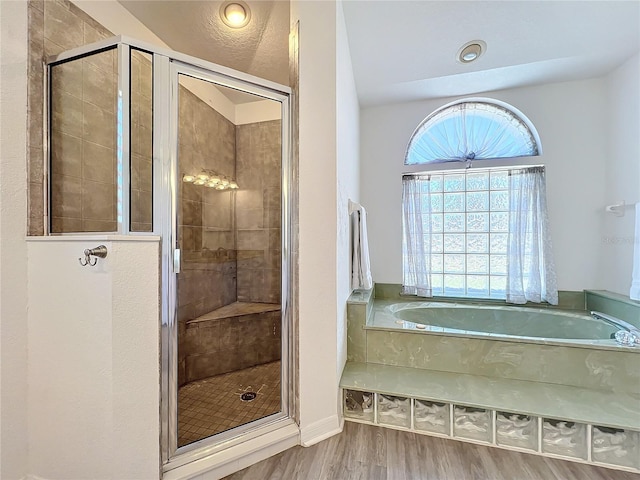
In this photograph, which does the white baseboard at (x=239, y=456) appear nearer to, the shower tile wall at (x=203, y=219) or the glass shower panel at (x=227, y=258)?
the glass shower panel at (x=227, y=258)

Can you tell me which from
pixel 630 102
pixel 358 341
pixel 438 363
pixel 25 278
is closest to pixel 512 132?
pixel 630 102

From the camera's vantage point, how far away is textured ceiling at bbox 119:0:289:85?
1821 millimetres

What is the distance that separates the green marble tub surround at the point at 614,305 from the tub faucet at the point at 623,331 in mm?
47

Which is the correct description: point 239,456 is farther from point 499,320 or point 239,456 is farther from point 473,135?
point 473,135

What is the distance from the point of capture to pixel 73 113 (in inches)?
57.0

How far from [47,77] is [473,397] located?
2.96 m

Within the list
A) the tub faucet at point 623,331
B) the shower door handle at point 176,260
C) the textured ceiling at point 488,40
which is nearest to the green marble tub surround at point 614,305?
the tub faucet at point 623,331

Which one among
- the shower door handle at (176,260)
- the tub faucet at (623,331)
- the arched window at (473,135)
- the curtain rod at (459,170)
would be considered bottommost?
the tub faucet at (623,331)

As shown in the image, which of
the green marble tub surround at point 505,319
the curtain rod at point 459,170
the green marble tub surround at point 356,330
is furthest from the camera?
the curtain rod at point 459,170

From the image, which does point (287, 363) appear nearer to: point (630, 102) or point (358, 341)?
point (358, 341)

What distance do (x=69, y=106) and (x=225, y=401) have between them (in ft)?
6.72

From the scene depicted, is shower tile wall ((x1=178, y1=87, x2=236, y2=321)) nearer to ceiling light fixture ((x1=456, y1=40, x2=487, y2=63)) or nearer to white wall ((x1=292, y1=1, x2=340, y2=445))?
white wall ((x1=292, y1=1, x2=340, y2=445))

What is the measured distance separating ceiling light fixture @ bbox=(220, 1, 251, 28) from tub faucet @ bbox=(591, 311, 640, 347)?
3.40 m

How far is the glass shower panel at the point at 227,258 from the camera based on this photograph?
168 centimetres
